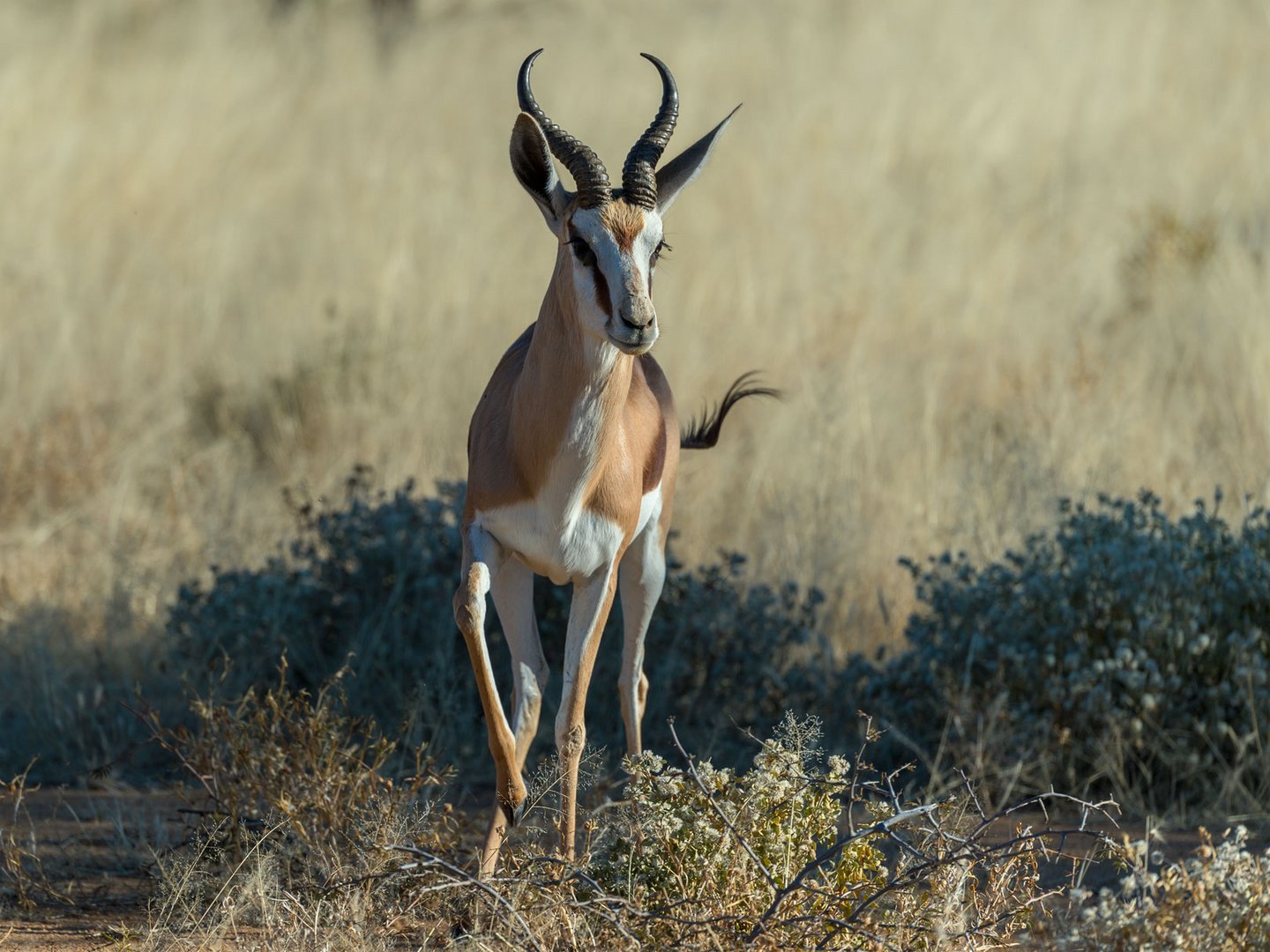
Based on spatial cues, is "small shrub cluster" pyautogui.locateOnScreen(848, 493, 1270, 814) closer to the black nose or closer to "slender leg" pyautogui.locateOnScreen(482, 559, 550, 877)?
"slender leg" pyautogui.locateOnScreen(482, 559, 550, 877)

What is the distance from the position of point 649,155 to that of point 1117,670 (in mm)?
2805

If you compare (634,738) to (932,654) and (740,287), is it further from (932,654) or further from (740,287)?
(740,287)

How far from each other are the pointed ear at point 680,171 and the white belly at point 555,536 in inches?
38.9

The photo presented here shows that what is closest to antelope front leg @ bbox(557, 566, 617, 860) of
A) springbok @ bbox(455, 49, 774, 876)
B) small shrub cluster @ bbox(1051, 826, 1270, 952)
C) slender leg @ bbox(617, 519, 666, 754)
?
springbok @ bbox(455, 49, 774, 876)

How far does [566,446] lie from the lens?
194 inches

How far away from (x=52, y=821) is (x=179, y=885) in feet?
4.24

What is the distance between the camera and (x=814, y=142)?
15.3m

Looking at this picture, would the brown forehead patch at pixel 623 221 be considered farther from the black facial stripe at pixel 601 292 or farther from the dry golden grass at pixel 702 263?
the dry golden grass at pixel 702 263

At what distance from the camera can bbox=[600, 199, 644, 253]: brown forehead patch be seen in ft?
15.3

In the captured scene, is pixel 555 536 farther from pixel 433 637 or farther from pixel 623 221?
pixel 433 637

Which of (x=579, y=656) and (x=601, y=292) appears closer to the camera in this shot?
(x=601, y=292)

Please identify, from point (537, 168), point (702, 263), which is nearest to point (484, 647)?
point (537, 168)

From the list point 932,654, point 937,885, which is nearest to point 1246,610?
point 932,654

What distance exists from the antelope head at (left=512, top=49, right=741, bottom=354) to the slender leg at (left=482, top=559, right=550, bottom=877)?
103cm
